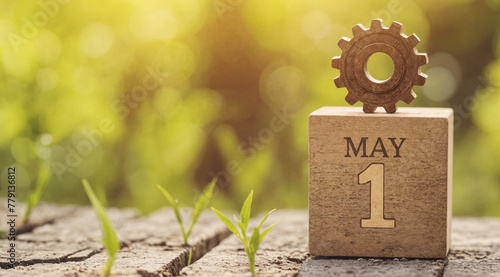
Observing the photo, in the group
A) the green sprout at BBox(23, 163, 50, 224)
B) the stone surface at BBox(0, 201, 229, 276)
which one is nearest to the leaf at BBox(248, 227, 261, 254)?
the stone surface at BBox(0, 201, 229, 276)

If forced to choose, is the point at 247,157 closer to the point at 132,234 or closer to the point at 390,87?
the point at 132,234

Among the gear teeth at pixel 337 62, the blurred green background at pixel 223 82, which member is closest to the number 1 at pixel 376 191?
the gear teeth at pixel 337 62

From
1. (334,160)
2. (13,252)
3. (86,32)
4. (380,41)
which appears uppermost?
(86,32)

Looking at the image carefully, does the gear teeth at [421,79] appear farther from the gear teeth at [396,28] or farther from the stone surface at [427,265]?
the stone surface at [427,265]

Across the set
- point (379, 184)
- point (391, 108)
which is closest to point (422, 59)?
point (391, 108)

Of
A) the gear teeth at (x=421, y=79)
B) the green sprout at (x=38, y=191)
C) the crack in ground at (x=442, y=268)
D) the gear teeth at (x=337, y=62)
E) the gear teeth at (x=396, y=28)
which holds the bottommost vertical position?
the crack in ground at (x=442, y=268)

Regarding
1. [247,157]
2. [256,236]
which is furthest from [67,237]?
[247,157]

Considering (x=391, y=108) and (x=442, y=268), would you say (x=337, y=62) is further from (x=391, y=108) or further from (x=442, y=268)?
(x=442, y=268)
